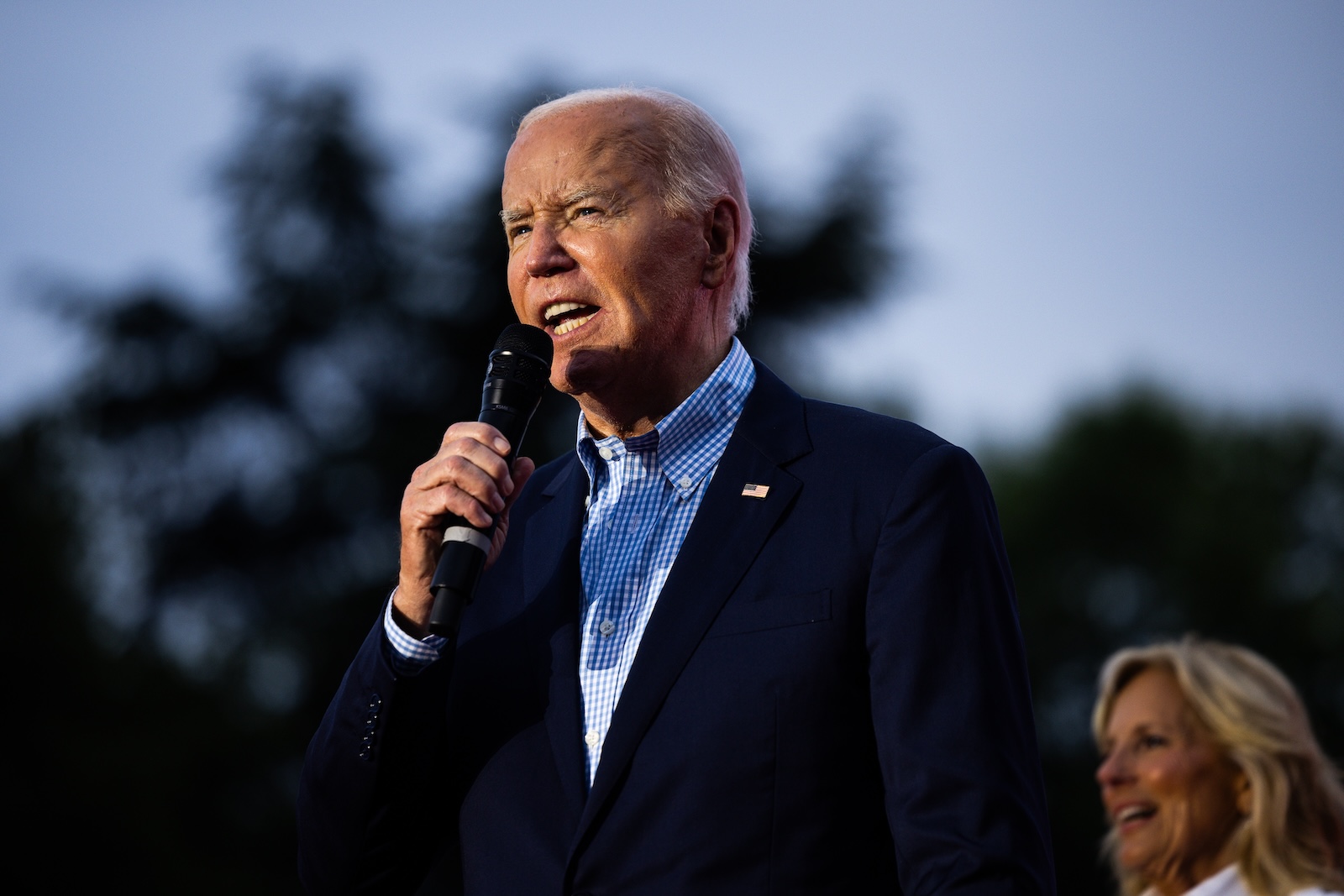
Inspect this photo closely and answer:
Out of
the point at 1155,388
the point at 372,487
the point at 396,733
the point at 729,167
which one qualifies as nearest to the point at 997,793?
the point at 396,733

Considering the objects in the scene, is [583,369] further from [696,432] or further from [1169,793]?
[1169,793]

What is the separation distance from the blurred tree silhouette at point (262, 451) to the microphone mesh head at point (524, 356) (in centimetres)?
1567

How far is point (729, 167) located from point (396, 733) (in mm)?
1484

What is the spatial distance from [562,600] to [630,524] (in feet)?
0.71

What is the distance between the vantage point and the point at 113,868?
661 inches

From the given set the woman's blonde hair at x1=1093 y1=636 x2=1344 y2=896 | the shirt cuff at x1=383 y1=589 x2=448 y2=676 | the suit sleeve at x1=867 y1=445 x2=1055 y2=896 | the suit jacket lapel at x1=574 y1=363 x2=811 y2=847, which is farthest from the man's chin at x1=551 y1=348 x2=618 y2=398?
the woman's blonde hair at x1=1093 y1=636 x2=1344 y2=896

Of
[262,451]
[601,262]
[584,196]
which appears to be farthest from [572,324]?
[262,451]

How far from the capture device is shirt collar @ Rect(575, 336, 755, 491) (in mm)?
2982

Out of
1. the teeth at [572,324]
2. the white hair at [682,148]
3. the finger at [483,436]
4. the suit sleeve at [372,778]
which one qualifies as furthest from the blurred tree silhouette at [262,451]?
the finger at [483,436]

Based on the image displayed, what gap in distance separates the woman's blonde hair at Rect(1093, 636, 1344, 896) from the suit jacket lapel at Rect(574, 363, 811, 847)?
3.09 m

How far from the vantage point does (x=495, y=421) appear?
2820 mm

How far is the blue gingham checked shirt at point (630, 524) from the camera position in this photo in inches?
107

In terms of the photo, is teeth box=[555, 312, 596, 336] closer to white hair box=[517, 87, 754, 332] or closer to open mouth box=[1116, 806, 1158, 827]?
white hair box=[517, 87, 754, 332]

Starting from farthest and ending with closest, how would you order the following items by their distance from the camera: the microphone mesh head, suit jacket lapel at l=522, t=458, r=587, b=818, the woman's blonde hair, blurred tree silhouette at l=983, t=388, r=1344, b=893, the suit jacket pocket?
blurred tree silhouette at l=983, t=388, r=1344, b=893, the woman's blonde hair, the microphone mesh head, suit jacket lapel at l=522, t=458, r=587, b=818, the suit jacket pocket
